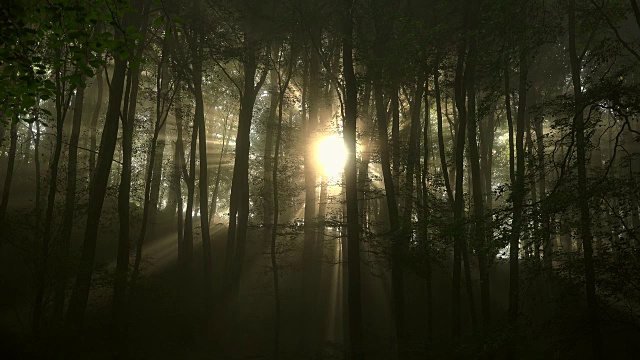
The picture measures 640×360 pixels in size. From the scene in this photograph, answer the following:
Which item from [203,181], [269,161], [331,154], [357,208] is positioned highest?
[331,154]

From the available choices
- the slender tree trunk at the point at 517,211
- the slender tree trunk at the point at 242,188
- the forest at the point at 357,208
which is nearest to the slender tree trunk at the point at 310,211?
the forest at the point at 357,208

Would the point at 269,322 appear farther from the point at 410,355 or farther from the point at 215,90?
the point at 215,90

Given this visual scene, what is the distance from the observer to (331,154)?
66.7 ft

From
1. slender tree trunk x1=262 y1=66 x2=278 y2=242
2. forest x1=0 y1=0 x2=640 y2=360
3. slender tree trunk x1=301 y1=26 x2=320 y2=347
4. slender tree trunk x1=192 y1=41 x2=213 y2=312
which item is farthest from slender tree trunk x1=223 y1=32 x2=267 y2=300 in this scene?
slender tree trunk x1=301 y1=26 x2=320 y2=347

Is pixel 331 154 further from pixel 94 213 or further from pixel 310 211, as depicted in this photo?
pixel 94 213

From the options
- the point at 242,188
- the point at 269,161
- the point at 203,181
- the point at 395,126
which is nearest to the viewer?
the point at 395,126

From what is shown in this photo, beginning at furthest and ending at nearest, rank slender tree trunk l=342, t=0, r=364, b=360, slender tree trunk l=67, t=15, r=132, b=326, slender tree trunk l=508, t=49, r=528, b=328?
1. slender tree trunk l=67, t=15, r=132, b=326
2. slender tree trunk l=342, t=0, r=364, b=360
3. slender tree trunk l=508, t=49, r=528, b=328

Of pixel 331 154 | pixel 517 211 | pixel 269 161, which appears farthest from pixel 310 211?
pixel 517 211

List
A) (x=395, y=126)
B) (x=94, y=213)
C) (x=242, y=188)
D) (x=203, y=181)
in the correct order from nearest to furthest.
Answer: (x=94, y=213) < (x=395, y=126) < (x=242, y=188) < (x=203, y=181)

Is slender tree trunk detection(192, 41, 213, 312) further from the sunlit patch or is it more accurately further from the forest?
the sunlit patch

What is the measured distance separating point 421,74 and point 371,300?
11532mm

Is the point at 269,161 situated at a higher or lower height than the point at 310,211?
higher

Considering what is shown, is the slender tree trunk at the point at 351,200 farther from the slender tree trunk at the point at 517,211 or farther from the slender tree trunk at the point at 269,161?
the slender tree trunk at the point at 269,161

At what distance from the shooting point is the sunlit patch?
771 inches
